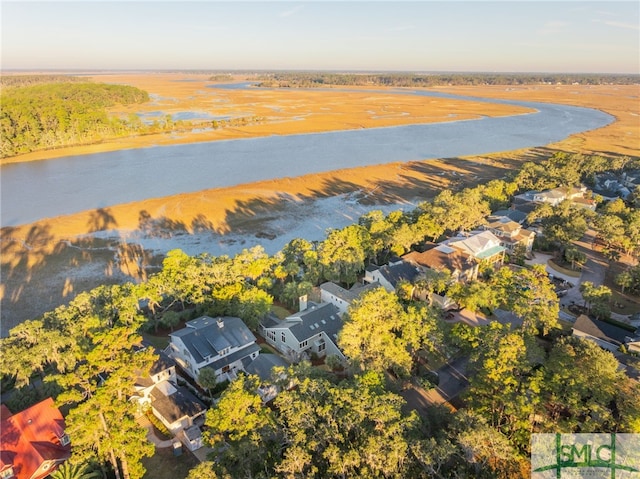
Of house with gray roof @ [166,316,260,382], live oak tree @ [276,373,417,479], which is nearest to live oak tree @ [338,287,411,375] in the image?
live oak tree @ [276,373,417,479]

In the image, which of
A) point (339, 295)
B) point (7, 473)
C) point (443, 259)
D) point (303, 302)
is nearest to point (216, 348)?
point (303, 302)

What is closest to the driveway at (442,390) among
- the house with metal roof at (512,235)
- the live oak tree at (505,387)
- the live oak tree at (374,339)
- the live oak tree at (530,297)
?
the live oak tree at (374,339)

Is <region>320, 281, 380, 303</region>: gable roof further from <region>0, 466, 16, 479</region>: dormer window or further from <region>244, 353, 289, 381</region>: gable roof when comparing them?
<region>0, 466, 16, 479</region>: dormer window

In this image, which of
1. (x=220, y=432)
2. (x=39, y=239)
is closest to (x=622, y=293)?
(x=220, y=432)

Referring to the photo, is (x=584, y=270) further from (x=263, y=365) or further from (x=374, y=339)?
(x=263, y=365)

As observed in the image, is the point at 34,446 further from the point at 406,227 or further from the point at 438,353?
the point at 406,227

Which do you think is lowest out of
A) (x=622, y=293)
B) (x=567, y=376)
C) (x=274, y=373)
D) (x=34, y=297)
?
(x=34, y=297)

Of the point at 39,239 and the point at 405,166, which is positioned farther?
the point at 405,166
